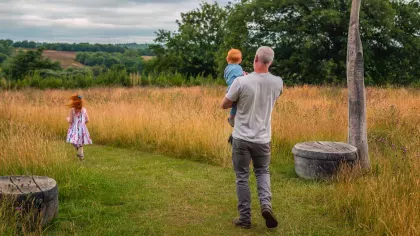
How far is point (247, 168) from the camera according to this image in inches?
182

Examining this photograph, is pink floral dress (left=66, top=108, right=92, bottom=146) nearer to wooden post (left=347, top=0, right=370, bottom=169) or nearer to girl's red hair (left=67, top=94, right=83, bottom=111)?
girl's red hair (left=67, top=94, right=83, bottom=111)

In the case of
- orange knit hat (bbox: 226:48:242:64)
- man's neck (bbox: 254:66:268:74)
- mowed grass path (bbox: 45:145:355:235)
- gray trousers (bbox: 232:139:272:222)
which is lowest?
mowed grass path (bbox: 45:145:355:235)

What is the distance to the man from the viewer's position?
4387 mm

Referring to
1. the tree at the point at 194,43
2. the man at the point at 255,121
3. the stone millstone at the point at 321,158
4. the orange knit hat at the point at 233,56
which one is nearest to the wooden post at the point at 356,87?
the stone millstone at the point at 321,158

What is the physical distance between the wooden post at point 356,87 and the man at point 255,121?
2578mm

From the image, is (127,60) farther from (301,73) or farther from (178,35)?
(301,73)

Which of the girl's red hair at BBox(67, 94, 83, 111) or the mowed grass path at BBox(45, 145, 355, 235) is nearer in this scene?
the mowed grass path at BBox(45, 145, 355, 235)

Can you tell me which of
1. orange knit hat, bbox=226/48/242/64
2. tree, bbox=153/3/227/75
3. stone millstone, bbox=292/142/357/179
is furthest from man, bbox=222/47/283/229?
tree, bbox=153/3/227/75

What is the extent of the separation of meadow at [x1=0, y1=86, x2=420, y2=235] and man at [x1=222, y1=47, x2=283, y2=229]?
46cm

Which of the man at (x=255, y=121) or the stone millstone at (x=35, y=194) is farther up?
the man at (x=255, y=121)

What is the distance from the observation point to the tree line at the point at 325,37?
81.8 ft

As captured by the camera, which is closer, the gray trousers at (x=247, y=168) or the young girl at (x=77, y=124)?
the gray trousers at (x=247, y=168)

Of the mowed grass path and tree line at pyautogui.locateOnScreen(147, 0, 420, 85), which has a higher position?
tree line at pyautogui.locateOnScreen(147, 0, 420, 85)

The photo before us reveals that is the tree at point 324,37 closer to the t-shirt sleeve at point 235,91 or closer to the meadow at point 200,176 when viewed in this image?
the meadow at point 200,176
